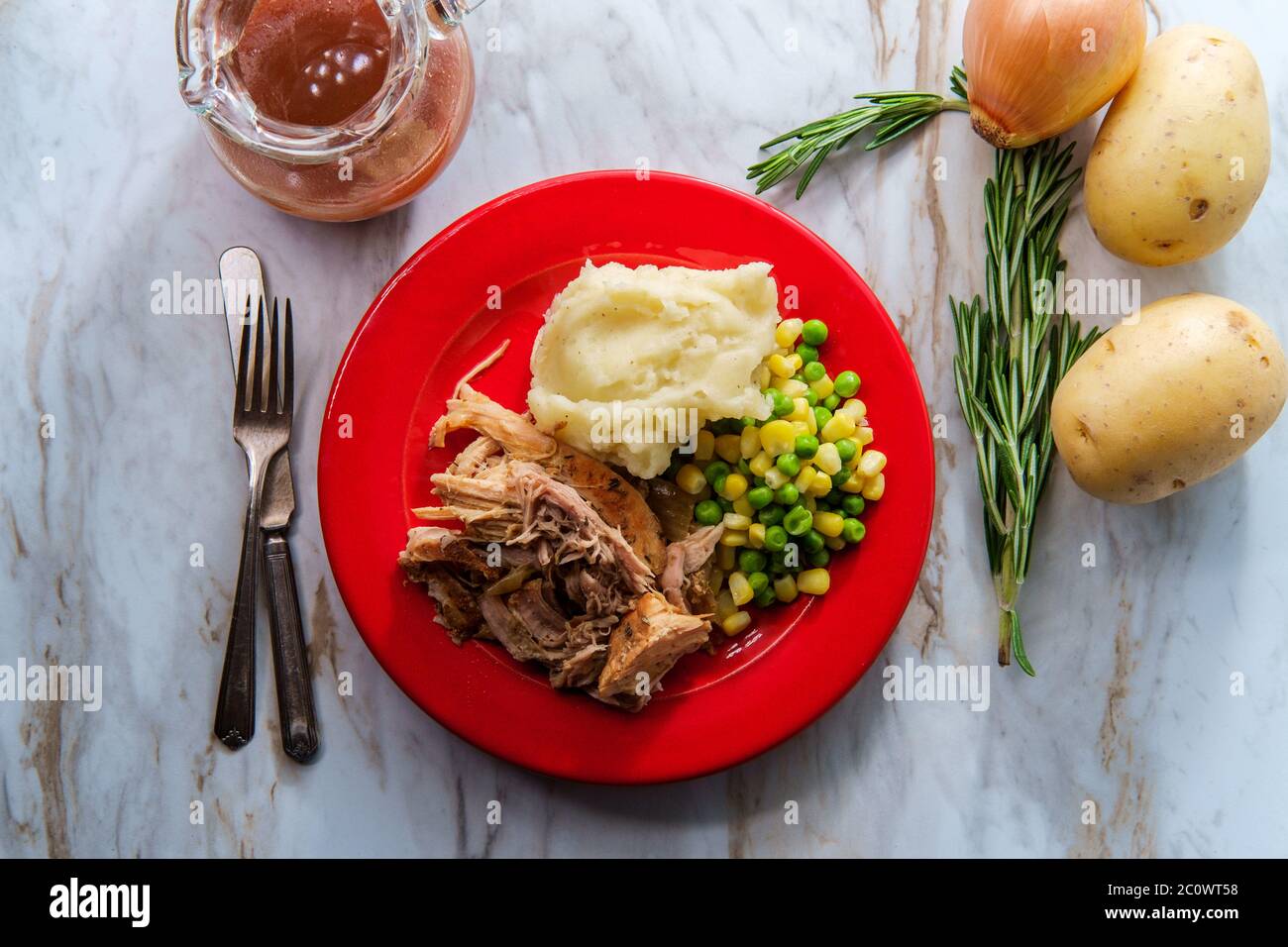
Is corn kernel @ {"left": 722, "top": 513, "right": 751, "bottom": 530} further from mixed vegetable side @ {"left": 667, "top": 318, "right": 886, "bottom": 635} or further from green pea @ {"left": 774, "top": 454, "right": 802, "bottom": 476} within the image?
green pea @ {"left": 774, "top": 454, "right": 802, "bottom": 476}

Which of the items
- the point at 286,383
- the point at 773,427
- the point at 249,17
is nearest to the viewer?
the point at 249,17

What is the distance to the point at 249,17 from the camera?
251 cm

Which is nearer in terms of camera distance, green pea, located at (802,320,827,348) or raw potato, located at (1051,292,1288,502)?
raw potato, located at (1051,292,1288,502)

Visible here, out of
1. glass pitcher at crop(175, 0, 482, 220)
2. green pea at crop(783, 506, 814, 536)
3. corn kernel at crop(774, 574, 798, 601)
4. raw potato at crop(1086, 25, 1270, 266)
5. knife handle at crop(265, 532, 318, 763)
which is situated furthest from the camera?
knife handle at crop(265, 532, 318, 763)

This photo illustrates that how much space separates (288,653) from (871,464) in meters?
1.92

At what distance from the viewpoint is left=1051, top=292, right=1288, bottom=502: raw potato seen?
2641 mm

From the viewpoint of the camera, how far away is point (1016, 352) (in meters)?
2.97

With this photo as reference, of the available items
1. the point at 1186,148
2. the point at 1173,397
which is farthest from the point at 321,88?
the point at 1173,397

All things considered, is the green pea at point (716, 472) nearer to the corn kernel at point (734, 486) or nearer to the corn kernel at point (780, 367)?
the corn kernel at point (734, 486)

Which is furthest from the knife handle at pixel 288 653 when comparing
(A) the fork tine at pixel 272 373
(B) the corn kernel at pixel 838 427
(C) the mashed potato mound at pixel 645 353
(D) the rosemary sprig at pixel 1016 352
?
(D) the rosemary sprig at pixel 1016 352

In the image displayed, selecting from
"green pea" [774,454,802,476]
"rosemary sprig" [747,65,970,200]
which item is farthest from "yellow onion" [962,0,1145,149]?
"green pea" [774,454,802,476]
